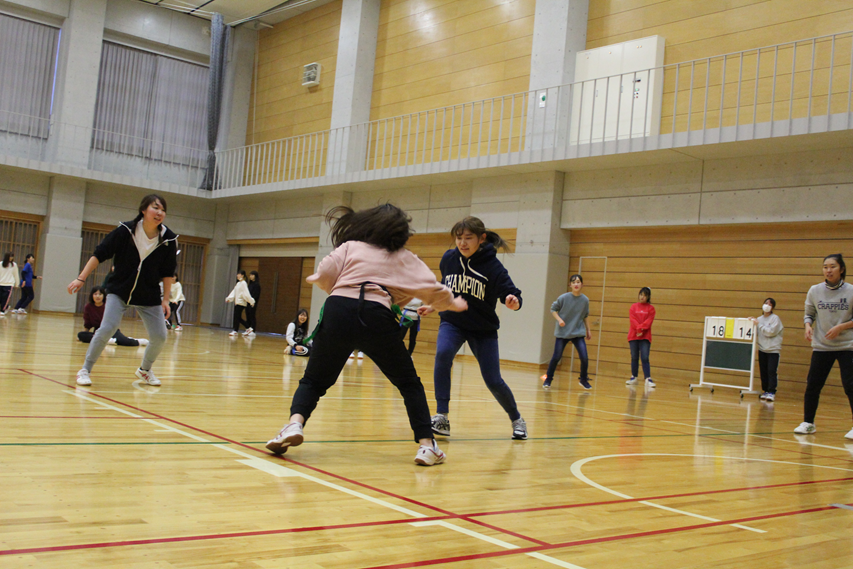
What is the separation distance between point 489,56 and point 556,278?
5.28m

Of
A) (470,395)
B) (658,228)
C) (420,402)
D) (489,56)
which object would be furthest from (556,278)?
(420,402)

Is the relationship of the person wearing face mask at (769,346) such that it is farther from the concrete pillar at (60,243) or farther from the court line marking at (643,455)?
the concrete pillar at (60,243)

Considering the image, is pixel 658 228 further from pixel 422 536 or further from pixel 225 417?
pixel 422 536

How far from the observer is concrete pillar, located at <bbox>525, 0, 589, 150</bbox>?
45.0 ft

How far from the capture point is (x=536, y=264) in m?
14.0

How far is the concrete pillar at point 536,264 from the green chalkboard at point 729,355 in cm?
321

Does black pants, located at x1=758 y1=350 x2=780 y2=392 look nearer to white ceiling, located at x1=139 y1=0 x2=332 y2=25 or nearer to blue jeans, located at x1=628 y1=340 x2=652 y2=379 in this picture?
blue jeans, located at x1=628 y1=340 x2=652 y2=379

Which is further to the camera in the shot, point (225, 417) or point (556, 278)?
point (556, 278)

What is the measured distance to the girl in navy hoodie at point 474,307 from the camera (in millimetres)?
4766

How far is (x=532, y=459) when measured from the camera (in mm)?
4242

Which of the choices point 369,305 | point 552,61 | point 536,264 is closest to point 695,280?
point 536,264

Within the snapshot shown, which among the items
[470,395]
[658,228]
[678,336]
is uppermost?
[658,228]

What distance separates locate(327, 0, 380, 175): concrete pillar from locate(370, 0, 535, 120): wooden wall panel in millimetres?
239

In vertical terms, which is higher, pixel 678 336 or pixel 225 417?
pixel 678 336
